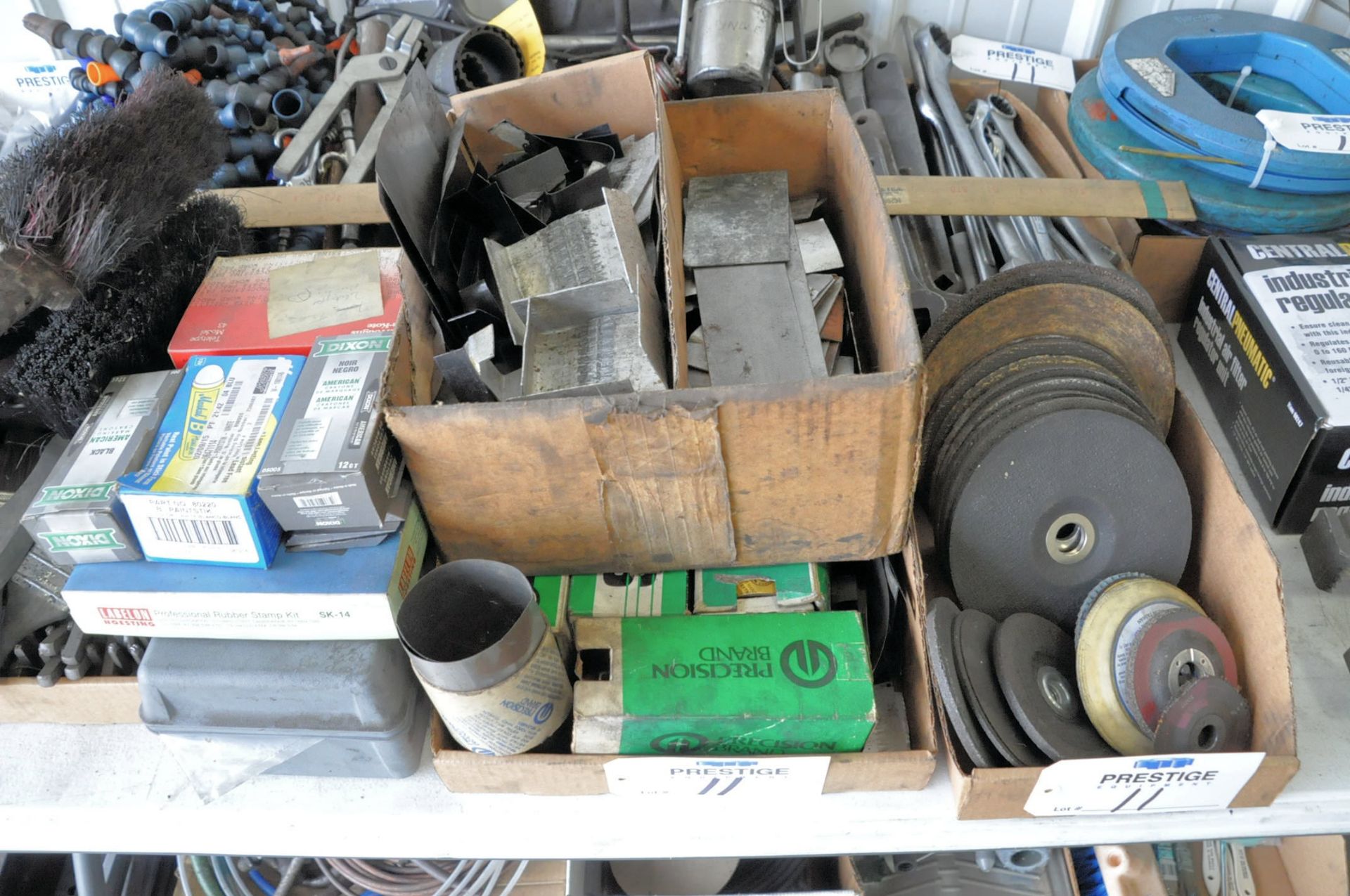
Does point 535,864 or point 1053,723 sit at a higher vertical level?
point 1053,723

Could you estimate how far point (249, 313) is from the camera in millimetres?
892

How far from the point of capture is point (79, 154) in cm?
86

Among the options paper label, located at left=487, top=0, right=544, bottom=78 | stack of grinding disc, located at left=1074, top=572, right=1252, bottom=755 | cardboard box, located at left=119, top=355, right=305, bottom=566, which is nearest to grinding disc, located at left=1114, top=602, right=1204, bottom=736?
stack of grinding disc, located at left=1074, top=572, right=1252, bottom=755

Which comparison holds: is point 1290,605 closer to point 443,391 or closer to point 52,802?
point 443,391

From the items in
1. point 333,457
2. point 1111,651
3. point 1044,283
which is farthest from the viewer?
point 1044,283

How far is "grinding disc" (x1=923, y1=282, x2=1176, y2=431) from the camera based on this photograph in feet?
3.10

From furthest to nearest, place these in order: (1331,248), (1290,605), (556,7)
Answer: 1. (556,7)
2. (1331,248)
3. (1290,605)

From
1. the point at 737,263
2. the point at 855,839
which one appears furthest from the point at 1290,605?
the point at 737,263

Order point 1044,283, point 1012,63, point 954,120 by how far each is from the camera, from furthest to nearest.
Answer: point 1012,63 < point 954,120 < point 1044,283

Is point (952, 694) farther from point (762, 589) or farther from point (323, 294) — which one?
point (323, 294)

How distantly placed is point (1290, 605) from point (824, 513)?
56 cm

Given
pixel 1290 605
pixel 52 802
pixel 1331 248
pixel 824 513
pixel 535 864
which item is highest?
pixel 1331 248

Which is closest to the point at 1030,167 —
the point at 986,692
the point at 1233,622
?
the point at 1233,622

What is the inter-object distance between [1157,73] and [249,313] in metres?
1.21
